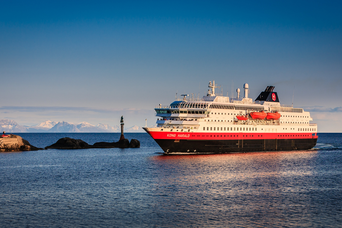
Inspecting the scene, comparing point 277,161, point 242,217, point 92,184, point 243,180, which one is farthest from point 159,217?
point 277,161

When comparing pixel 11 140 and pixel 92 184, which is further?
pixel 11 140

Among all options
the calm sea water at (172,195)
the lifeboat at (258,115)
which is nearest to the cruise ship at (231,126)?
the lifeboat at (258,115)

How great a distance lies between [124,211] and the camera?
1085 inches

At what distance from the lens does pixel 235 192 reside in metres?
34.0

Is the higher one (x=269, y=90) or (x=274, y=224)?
(x=269, y=90)

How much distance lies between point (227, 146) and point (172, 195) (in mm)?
34387

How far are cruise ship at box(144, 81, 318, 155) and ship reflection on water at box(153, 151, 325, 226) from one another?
634 centimetres

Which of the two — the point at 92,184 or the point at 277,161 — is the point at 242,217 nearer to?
the point at 92,184

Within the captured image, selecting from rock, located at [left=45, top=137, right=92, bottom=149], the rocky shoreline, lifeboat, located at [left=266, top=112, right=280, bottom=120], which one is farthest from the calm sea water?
rock, located at [left=45, top=137, right=92, bottom=149]

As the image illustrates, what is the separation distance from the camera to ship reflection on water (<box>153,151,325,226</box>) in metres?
26.3

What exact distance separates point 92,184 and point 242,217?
1789 centimetres

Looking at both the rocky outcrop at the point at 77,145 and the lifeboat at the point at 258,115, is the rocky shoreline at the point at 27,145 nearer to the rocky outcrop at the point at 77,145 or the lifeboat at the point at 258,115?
the rocky outcrop at the point at 77,145

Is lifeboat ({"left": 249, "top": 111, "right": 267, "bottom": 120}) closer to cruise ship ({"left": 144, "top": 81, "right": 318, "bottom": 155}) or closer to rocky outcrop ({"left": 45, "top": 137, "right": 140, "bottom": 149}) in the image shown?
cruise ship ({"left": 144, "top": 81, "right": 318, "bottom": 155})

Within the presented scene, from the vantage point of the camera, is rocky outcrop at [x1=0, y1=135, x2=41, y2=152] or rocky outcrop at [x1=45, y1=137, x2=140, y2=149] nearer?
rocky outcrop at [x1=0, y1=135, x2=41, y2=152]
